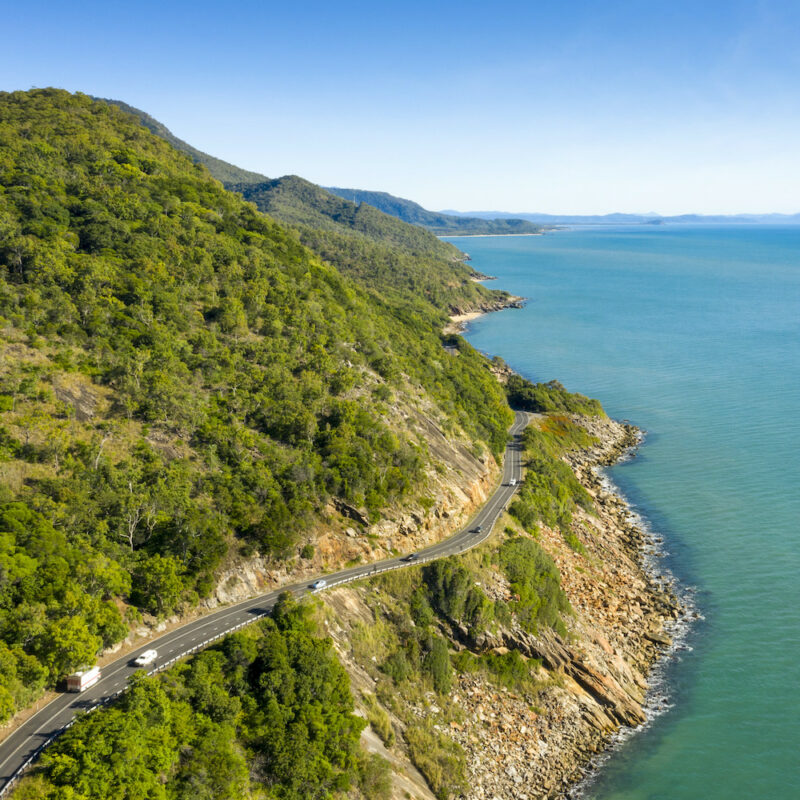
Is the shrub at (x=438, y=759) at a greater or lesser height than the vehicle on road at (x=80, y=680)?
lesser

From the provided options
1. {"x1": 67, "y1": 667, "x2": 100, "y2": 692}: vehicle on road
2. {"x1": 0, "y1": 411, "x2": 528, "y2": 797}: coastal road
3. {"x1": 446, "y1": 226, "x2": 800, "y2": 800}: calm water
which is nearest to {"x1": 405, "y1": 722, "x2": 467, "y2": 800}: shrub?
{"x1": 446, "y1": 226, "x2": 800, "y2": 800}: calm water

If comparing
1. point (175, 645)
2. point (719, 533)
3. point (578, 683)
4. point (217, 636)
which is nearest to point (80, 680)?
point (175, 645)

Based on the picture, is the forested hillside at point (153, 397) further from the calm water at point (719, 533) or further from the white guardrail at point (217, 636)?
the calm water at point (719, 533)

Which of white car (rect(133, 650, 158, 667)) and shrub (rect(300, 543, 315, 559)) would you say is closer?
white car (rect(133, 650, 158, 667))

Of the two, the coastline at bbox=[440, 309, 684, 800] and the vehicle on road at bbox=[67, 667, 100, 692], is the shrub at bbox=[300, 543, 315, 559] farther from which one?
the vehicle on road at bbox=[67, 667, 100, 692]

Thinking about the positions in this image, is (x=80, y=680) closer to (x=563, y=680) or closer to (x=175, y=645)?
(x=175, y=645)

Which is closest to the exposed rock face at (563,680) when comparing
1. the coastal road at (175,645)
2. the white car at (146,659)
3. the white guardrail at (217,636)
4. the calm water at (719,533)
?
the calm water at (719,533)
